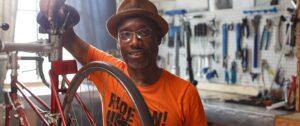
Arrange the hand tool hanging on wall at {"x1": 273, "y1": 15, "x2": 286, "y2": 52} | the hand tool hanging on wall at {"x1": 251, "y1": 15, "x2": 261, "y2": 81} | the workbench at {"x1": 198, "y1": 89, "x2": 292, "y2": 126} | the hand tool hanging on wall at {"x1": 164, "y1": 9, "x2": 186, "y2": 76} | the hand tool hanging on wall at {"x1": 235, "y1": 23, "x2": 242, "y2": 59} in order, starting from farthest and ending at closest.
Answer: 1. the hand tool hanging on wall at {"x1": 164, "y1": 9, "x2": 186, "y2": 76}
2. the hand tool hanging on wall at {"x1": 235, "y1": 23, "x2": 242, "y2": 59}
3. the hand tool hanging on wall at {"x1": 251, "y1": 15, "x2": 261, "y2": 81}
4. the hand tool hanging on wall at {"x1": 273, "y1": 15, "x2": 286, "y2": 52}
5. the workbench at {"x1": 198, "y1": 89, "x2": 292, "y2": 126}

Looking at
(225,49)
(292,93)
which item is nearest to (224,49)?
(225,49)

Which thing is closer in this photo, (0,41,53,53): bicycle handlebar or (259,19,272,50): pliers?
(0,41,53,53): bicycle handlebar

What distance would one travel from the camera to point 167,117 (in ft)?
3.98

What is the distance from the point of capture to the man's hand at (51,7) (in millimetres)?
1274

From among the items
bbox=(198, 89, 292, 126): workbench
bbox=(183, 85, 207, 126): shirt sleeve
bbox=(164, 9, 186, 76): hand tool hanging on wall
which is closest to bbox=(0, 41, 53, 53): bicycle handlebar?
bbox=(183, 85, 207, 126): shirt sleeve

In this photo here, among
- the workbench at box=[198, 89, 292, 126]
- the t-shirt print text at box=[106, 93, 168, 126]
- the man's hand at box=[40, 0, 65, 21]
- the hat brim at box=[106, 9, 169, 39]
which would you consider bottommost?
the workbench at box=[198, 89, 292, 126]

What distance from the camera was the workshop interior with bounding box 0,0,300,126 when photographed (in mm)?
2236

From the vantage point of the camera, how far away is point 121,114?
1.25 meters

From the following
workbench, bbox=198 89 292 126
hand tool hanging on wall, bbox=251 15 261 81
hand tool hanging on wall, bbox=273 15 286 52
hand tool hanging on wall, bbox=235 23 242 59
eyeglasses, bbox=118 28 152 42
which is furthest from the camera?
hand tool hanging on wall, bbox=235 23 242 59

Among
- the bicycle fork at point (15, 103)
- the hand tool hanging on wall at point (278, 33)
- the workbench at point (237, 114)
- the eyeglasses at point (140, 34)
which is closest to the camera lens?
the eyeglasses at point (140, 34)

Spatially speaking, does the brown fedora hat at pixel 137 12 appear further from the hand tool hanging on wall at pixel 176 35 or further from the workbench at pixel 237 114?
the hand tool hanging on wall at pixel 176 35

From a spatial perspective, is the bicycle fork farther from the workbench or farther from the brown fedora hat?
the workbench

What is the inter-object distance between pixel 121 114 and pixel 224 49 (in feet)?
5.70

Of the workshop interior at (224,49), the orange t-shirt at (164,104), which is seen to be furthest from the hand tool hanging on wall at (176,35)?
the orange t-shirt at (164,104)
